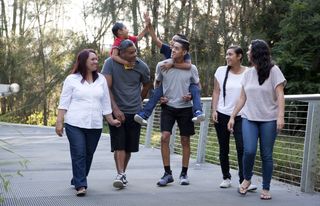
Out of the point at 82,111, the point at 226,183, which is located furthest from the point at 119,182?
the point at 226,183

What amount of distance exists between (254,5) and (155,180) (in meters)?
12.3

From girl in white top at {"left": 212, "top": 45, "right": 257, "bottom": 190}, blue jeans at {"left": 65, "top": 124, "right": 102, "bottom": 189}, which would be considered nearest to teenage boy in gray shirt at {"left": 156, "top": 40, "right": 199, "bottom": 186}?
girl in white top at {"left": 212, "top": 45, "right": 257, "bottom": 190}

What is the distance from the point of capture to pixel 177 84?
4.54m

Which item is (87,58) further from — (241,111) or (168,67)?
(241,111)

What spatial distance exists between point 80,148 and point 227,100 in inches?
56.6

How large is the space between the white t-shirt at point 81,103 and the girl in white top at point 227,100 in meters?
1.15

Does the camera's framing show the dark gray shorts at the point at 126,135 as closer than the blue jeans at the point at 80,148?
No

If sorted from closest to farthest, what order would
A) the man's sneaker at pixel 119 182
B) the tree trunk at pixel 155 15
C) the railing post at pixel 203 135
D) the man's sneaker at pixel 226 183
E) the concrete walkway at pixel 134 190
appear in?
1. the concrete walkway at pixel 134 190
2. the man's sneaker at pixel 119 182
3. the man's sneaker at pixel 226 183
4. the railing post at pixel 203 135
5. the tree trunk at pixel 155 15

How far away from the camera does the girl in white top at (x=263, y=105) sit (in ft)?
12.6

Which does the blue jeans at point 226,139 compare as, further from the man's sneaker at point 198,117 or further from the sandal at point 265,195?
the sandal at point 265,195

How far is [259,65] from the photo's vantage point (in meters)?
3.87

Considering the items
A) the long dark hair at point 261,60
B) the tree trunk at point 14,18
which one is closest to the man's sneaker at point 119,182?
the long dark hair at point 261,60

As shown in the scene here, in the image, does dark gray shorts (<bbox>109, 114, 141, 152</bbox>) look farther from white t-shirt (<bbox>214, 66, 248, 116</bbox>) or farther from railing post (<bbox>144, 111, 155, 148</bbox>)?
railing post (<bbox>144, 111, 155, 148</bbox>)

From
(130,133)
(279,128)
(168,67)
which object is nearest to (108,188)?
(130,133)
